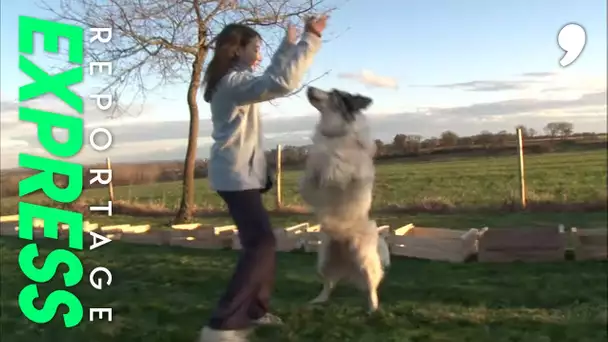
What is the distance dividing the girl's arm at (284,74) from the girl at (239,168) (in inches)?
2.1

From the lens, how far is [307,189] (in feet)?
10.3

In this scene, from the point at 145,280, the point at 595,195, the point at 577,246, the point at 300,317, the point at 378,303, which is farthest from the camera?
the point at 595,195

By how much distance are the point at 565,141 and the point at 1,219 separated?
471 centimetres

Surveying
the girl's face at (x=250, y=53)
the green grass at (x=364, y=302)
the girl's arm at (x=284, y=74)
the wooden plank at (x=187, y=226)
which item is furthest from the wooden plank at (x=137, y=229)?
the girl's arm at (x=284, y=74)

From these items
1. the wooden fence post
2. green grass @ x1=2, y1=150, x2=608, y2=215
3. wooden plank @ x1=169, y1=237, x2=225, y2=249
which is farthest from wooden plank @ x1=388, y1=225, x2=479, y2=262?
wooden plank @ x1=169, y1=237, x2=225, y2=249

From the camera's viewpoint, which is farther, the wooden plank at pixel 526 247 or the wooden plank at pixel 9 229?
the wooden plank at pixel 9 229

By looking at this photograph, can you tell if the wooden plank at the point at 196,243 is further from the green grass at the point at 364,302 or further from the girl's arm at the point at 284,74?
the girl's arm at the point at 284,74

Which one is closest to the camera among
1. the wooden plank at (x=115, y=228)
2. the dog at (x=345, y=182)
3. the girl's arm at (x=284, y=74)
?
the girl's arm at (x=284, y=74)

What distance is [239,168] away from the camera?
2.50 meters

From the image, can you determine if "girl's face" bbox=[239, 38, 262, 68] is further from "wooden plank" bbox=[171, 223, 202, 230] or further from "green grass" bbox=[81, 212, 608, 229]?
"wooden plank" bbox=[171, 223, 202, 230]

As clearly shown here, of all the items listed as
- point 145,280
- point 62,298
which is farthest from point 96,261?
point 62,298

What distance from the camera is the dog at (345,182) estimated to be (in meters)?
3.01

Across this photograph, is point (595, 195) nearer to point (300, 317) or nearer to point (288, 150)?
point (288, 150)

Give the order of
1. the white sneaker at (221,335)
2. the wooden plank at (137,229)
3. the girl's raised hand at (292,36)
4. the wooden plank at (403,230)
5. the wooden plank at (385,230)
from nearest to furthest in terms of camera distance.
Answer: the girl's raised hand at (292,36), the white sneaker at (221,335), the wooden plank at (385,230), the wooden plank at (403,230), the wooden plank at (137,229)
